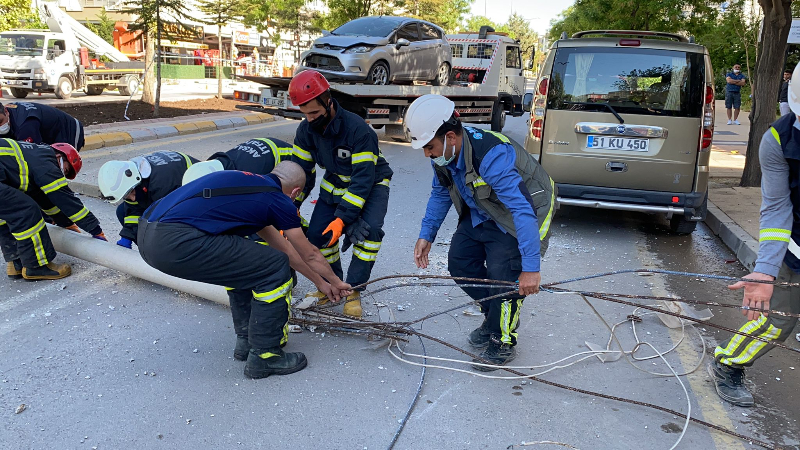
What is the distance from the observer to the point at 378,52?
11.3 meters

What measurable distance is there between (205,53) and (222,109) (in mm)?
24322

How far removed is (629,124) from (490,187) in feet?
10.8

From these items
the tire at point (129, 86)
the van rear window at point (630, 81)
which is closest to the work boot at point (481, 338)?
the van rear window at point (630, 81)

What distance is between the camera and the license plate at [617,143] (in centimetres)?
597

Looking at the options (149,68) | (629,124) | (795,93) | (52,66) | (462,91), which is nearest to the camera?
(795,93)

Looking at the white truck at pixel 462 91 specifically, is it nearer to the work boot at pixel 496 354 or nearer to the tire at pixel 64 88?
the work boot at pixel 496 354

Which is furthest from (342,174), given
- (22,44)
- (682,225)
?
(22,44)

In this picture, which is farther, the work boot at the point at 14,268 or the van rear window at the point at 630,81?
the van rear window at the point at 630,81

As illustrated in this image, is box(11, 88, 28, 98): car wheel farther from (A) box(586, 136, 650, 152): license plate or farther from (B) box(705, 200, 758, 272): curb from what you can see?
(B) box(705, 200, 758, 272): curb

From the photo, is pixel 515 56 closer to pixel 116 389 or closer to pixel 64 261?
pixel 64 261

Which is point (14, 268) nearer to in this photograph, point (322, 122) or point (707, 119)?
point (322, 122)

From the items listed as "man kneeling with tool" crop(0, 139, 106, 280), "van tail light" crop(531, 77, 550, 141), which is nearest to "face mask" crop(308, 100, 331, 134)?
"man kneeling with tool" crop(0, 139, 106, 280)

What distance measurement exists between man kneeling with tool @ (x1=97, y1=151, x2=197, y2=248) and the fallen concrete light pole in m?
0.24

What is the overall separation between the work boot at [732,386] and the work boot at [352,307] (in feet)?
7.00
